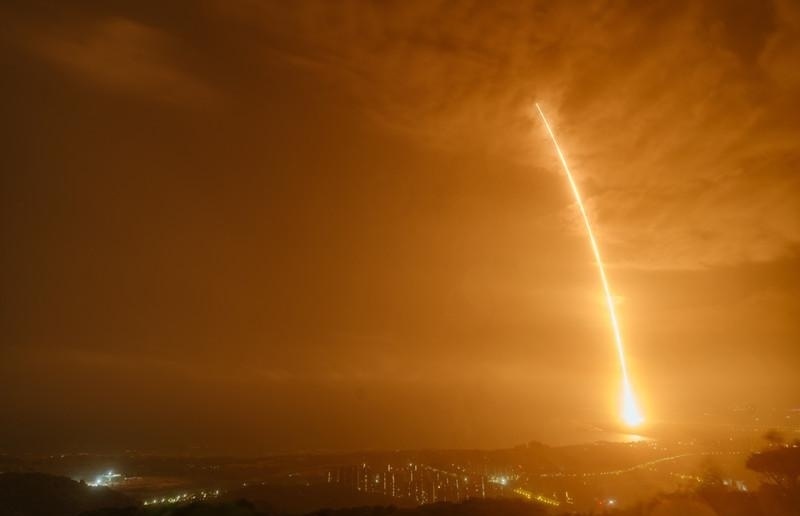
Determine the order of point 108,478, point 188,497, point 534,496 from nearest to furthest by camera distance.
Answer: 1. point 534,496
2. point 188,497
3. point 108,478

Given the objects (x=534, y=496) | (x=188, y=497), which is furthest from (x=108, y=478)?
(x=534, y=496)

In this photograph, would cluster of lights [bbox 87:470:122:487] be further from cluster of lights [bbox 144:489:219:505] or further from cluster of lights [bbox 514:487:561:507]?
cluster of lights [bbox 514:487:561:507]

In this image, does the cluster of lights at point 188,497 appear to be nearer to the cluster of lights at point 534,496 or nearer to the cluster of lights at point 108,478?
the cluster of lights at point 108,478

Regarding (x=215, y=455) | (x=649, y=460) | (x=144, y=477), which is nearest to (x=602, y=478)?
(x=649, y=460)

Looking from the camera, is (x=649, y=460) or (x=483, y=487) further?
(x=649, y=460)

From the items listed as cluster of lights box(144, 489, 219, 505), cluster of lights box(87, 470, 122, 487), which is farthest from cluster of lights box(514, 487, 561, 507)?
cluster of lights box(87, 470, 122, 487)

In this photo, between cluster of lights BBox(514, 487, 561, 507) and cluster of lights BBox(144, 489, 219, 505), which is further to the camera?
cluster of lights BBox(144, 489, 219, 505)

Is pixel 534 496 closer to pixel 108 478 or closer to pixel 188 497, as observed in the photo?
pixel 188 497

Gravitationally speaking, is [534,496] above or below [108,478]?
below

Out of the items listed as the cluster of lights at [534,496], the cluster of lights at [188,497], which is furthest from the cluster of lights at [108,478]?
the cluster of lights at [534,496]

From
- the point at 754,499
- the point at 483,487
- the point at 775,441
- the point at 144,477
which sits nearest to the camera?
the point at 754,499

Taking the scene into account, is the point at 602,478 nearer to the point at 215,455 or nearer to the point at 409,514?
the point at 409,514
